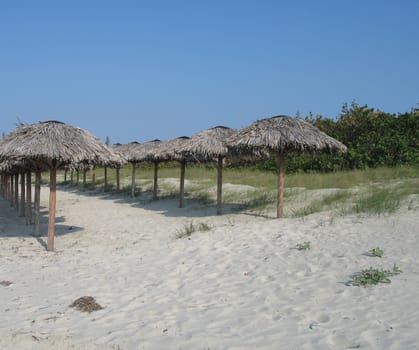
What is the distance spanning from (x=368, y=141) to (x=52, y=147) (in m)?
15.8

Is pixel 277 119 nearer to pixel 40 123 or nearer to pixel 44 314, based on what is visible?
pixel 40 123

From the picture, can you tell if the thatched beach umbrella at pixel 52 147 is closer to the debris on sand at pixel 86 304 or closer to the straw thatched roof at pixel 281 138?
the straw thatched roof at pixel 281 138

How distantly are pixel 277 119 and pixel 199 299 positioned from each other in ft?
21.2

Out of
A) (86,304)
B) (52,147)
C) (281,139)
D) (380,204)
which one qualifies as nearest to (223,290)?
(86,304)

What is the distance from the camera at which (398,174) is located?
1470 cm

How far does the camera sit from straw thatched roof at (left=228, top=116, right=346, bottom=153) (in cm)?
977

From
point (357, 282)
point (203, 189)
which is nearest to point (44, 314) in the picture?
point (357, 282)

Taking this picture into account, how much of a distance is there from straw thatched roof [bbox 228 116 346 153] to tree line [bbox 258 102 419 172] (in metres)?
6.87

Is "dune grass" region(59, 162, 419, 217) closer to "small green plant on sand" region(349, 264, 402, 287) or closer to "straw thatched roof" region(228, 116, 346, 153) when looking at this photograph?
"straw thatched roof" region(228, 116, 346, 153)

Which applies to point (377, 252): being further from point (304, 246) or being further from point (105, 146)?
point (105, 146)

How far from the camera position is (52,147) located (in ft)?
25.4

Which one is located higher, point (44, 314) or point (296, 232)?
point (296, 232)

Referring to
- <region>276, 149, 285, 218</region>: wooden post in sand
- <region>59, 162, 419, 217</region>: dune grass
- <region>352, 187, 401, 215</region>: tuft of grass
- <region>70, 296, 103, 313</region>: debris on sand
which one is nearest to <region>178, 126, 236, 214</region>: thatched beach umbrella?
<region>59, 162, 419, 217</region>: dune grass

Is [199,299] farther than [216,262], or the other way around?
[216,262]
